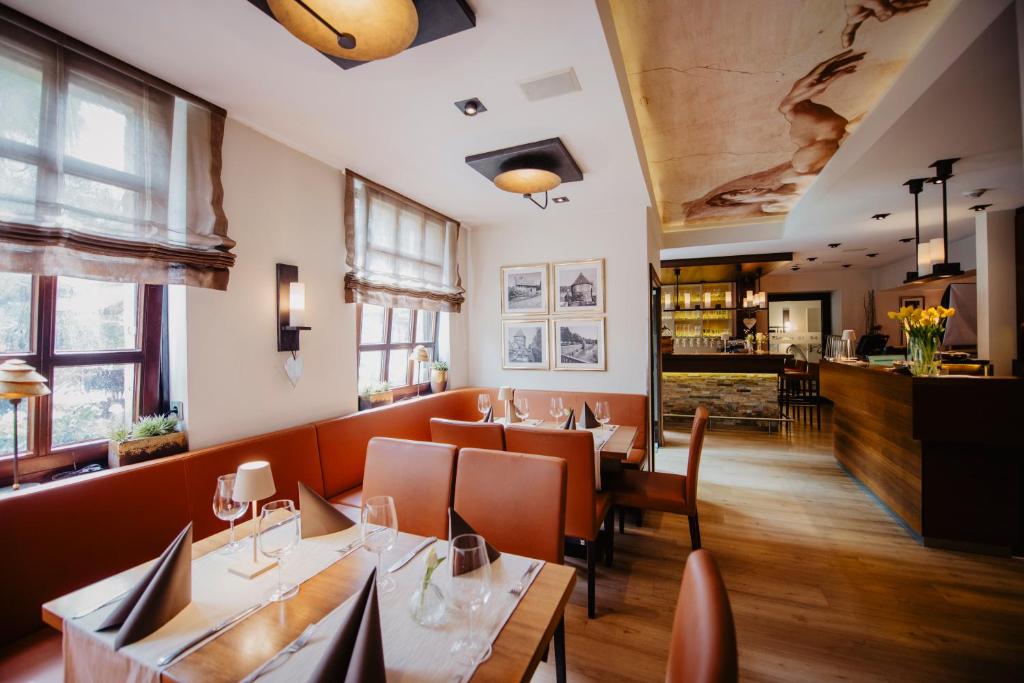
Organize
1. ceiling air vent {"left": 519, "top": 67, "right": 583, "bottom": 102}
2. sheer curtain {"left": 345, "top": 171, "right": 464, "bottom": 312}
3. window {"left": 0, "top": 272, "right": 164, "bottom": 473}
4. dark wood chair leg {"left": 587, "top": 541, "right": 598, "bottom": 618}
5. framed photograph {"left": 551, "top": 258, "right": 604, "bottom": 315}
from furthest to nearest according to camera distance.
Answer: framed photograph {"left": 551, "top": 258, "right": 604, "bottom": 315} < sheer curtain {"left": 345, "top": 171, "right": 464, "bottom": 312} < dark wood chair leg {"left": 587, "top": 541, "right": 598, "bottom": 618} < ceiling air vent {"left": 519, "top": 67, "right": 583, "bottom": 102} < window {"left": 0, "top": 272, "right": 164, "bottom": 473}

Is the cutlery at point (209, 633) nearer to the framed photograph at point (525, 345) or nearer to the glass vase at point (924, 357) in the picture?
the framed photograph at point (525, 345)

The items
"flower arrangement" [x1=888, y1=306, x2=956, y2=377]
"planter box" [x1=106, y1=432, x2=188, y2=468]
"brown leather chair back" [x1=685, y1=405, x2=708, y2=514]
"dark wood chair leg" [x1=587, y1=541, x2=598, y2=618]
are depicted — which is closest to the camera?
"planter box" [x1=106, y1=432, x2=188, y2=468]

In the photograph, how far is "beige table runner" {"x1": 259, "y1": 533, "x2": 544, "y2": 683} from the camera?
89 centimetres

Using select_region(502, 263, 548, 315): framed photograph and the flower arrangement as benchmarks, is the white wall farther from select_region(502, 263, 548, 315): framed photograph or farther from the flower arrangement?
the flower arrangement

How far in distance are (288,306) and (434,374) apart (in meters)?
1.90

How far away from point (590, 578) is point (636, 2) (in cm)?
297

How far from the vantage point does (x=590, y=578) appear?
7.35 feet

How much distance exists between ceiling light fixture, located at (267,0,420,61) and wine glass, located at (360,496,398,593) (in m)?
1.55

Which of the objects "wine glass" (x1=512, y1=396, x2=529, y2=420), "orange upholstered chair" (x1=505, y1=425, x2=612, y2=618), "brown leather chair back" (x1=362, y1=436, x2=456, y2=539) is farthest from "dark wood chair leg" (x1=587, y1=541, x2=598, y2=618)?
"wine glass" (x1=512, y1=396, x2=529, y2=420)

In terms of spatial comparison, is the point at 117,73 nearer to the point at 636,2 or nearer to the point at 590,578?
the point at 636,2

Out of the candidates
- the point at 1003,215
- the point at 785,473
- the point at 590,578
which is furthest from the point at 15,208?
the point at 1003,215

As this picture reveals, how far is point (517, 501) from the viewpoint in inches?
68.4

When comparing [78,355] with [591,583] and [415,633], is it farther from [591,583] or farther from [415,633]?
[591,583]

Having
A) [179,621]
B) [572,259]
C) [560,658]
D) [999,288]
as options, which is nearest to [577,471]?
[560,658]
